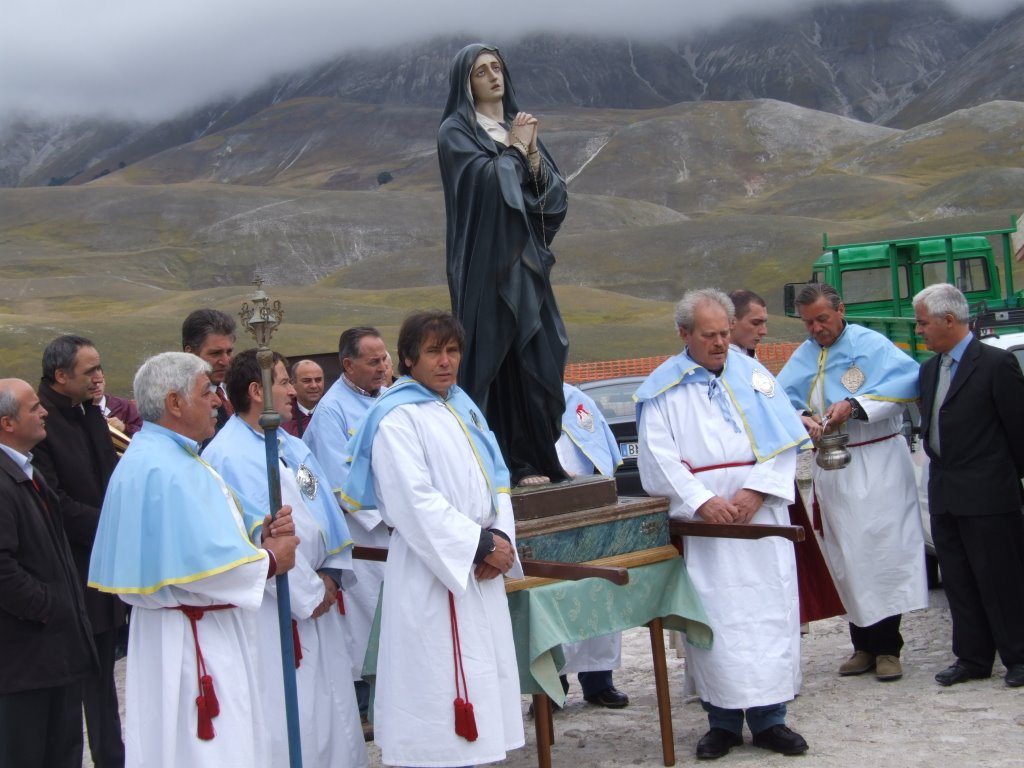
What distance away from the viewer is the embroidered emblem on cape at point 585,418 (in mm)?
6992

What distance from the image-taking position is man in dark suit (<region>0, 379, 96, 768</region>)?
4.41 metres

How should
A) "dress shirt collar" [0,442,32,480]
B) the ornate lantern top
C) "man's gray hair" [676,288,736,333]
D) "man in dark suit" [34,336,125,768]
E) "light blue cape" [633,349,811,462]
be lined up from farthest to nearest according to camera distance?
1. "man's gray hair" [676,288,736,333]
2. "light blue cape" [633,349,811,462]
3. "man in dark suit" [34,336,125,768]
4. "dress shirt collar" [0,442,32,480]
5. the ornate lantern top

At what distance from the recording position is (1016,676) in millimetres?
6090

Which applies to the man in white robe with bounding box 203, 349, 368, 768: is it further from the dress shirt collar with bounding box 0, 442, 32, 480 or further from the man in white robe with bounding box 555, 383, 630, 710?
the man in white robe with bounding box 555, 383, 630, 710

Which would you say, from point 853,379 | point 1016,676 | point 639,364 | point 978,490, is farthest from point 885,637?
point 639,364

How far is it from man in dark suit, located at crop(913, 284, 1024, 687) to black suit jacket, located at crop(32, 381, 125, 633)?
4.21 metres

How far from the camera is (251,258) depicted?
266 ft

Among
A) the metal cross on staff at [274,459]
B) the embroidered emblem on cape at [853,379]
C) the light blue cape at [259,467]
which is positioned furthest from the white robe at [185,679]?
the embroidered emblem on cape at [853,379]

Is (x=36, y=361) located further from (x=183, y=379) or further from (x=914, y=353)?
(x=183, y=379)

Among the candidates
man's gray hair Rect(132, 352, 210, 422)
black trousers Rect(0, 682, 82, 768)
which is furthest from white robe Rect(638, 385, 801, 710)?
black trousers Rect(0, 682, 82, 768)

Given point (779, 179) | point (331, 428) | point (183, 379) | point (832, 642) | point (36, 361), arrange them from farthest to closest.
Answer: point (779, 179), point (36, 361), point (832, 642), point (331, 428), point (183, 379)

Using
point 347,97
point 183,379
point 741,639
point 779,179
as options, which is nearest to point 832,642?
point 741,639

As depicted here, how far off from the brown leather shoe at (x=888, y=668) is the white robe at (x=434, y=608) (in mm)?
2679

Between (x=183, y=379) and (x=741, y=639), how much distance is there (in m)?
2.70
